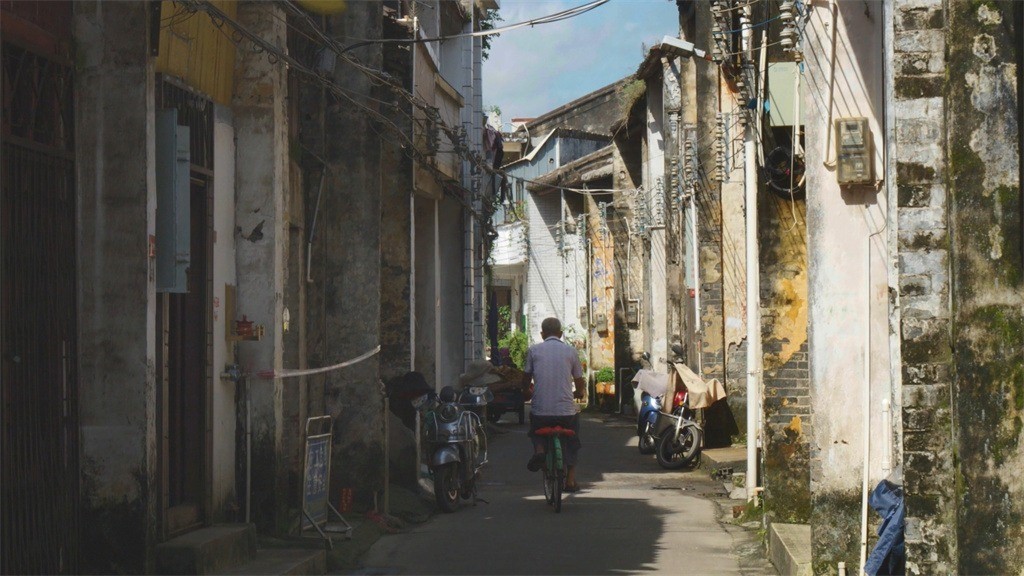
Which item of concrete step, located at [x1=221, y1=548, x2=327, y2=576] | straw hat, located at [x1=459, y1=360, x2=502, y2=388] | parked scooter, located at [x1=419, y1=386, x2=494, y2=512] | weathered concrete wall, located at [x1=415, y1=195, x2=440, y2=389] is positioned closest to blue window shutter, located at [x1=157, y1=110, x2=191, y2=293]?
concrete step, located at [x1=221, y1=548, x2=327, y2=576]

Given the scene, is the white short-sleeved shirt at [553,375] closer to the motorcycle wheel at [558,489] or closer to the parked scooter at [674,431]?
the motorcycle wheel at [558,489]

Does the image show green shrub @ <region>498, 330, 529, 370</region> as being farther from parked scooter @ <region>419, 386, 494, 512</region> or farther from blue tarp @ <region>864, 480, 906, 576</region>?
blue tarp @ <region>864, 480, 906, 576</region>

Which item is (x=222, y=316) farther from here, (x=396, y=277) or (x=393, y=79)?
(x=396, y=277)

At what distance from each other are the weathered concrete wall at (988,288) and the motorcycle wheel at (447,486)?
7904 millimetres

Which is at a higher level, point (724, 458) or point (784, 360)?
point (784, 360)

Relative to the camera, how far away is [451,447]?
1301 centimetres

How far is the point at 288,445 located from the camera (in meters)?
11.7

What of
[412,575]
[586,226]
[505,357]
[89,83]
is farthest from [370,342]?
[586,226]

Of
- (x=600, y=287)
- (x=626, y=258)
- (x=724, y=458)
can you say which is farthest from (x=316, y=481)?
(x=600, y=287)

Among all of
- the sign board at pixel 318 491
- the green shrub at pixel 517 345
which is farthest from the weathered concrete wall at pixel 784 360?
the green shrub at pixel 517 345

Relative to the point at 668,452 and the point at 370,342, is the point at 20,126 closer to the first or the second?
the point at 370,342

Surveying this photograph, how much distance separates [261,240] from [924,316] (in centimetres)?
584

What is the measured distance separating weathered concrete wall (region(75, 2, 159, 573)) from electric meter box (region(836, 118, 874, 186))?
171 inches

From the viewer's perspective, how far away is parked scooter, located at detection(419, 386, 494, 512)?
12945mm
